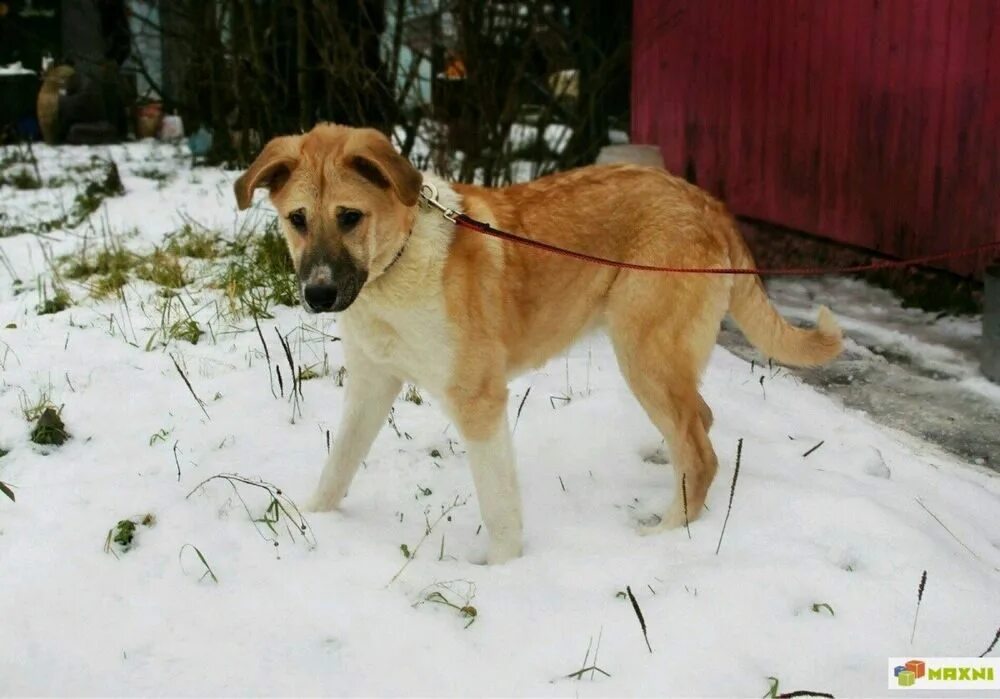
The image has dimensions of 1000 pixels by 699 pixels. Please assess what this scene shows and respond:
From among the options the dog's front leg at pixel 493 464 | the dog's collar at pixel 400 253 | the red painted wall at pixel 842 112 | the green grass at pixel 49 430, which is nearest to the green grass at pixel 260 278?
the green grass at pixel 49 430

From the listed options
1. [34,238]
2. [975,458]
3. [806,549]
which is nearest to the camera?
[806,549]

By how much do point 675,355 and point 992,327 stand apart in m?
2.61

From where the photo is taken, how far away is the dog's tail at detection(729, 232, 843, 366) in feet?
11.9

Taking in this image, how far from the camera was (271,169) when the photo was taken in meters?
3.08

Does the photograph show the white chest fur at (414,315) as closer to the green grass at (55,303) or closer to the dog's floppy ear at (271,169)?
the dog's floppy ear at (271,169)

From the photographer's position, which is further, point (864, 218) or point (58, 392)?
point (864, 218)

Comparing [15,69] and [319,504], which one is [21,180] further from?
[319,504]

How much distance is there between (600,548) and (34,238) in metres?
6.38

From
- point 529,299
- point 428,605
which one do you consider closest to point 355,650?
point 428,605

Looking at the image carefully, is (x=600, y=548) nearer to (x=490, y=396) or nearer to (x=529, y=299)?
(x=490, y=396)

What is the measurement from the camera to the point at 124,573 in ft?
9.75

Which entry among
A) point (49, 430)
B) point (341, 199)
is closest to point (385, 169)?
point (341, 199)

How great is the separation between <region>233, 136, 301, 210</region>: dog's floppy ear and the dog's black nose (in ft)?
1.59

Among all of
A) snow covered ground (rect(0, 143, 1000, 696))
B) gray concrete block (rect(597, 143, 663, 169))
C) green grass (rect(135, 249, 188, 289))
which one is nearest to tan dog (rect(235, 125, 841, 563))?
snow covered ground (rect(0, 143, 1000, 696))
